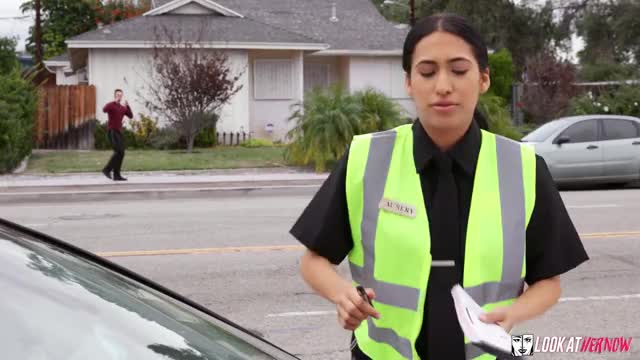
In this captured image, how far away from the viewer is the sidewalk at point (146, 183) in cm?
1706

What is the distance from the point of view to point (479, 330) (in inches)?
86.7

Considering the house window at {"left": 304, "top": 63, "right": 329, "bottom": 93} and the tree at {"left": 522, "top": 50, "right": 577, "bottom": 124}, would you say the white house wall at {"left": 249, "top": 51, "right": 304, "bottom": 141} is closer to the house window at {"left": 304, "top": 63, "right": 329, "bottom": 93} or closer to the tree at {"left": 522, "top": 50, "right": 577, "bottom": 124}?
the house window at {"left": 304, "top": 63, "right": 329, "bottom": 93}

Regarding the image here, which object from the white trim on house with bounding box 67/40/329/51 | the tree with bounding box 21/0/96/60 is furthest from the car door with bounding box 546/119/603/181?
the tree with bounding box 21/0/96/60

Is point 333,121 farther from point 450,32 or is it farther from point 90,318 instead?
point 90,318

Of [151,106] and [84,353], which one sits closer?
[84,353]

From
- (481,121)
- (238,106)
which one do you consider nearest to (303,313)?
(481,121)

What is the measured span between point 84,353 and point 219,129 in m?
25.8

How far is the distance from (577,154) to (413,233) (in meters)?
15.5

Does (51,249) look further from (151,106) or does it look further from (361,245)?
(151,106)

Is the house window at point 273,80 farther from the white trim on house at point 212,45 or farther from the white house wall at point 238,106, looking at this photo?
the white trim on house at point 212,45

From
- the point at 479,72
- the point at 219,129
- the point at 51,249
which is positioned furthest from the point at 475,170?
the point at 219,129

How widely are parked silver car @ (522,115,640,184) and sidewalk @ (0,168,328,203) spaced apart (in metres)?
4.61

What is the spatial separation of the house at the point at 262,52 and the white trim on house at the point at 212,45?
29mm

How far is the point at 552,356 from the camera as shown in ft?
19.7
